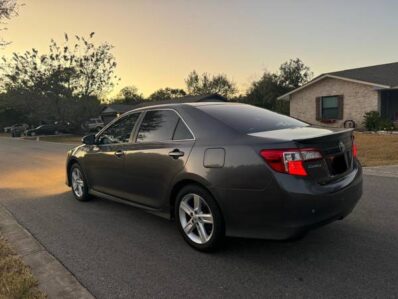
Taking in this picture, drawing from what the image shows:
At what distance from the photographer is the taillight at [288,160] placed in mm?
3451

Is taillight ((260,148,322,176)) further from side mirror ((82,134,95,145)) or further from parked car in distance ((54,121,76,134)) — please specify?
parked car in distance ((54,121,76,134))

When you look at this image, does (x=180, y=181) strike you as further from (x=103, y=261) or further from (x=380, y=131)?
(x=380, y=131)

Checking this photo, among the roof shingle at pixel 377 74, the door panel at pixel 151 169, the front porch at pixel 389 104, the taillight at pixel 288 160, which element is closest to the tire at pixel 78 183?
the door panel at pixel 151 169

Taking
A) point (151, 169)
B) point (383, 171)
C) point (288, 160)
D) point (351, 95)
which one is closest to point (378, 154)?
point (383, 171)

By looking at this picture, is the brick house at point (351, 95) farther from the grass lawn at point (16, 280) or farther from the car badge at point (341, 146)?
the grass lawn at point (16, 280)

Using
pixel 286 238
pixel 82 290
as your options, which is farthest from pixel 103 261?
pixel 286 238

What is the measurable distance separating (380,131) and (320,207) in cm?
1882

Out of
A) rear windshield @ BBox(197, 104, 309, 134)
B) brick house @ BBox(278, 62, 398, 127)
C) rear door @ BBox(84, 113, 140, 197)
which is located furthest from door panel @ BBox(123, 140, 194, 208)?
brick house @ BBox(278, 62, 398, 127)

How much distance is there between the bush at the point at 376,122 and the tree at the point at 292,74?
26.0 metres

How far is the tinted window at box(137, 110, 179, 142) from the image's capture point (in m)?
4.68

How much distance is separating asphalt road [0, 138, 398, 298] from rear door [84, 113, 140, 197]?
0.51 metres

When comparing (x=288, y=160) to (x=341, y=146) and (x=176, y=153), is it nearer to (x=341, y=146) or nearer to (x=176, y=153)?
(x=341, y=146)

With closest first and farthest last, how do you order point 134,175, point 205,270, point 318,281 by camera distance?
point 318,281 → point 205,270 → point 134,175

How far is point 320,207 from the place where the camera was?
138 inches
